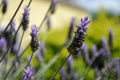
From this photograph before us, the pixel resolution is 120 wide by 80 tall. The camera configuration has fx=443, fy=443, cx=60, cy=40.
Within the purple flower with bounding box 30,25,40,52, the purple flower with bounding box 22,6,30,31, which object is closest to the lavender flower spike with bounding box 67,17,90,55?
the purple flower with bounding box 30,25,40,52

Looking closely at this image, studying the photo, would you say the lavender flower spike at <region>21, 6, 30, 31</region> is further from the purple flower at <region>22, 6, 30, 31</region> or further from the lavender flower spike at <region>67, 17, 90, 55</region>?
the lavender flower spike at <region>67, 17, 90, 55</region>

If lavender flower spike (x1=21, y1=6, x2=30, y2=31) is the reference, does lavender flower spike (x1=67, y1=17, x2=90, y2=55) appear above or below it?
below

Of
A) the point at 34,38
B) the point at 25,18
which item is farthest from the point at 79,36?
the point at 25,18

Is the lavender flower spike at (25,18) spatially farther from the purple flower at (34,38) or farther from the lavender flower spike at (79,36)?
the lavender flower spike at (79,36)

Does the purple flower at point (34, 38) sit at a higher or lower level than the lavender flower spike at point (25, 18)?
lower

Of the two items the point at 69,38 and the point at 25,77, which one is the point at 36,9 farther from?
the point at 25,77

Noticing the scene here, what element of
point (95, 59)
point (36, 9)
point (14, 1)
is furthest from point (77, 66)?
point (36, 9)

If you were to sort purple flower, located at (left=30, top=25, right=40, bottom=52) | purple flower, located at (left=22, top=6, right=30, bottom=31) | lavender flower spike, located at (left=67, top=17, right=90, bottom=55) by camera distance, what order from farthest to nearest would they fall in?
purple flower, located at (left=22, top=6, right=30, bottom=31) < purple flower, located at (left=30, top=25, right=40, bottom=52) < lavender flower spike, located at (left=67, top=17, right=90, bottom=55)

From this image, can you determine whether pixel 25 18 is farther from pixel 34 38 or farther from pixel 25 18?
pixel 34 38

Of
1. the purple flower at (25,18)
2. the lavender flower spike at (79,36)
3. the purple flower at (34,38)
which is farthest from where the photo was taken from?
the purple flower at (25,18)

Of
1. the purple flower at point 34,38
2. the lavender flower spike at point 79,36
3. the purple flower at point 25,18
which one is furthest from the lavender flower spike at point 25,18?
the lavender flower spike at point 79,36

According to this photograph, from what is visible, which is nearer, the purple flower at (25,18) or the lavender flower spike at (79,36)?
the lavender flower spike at (79,36)
